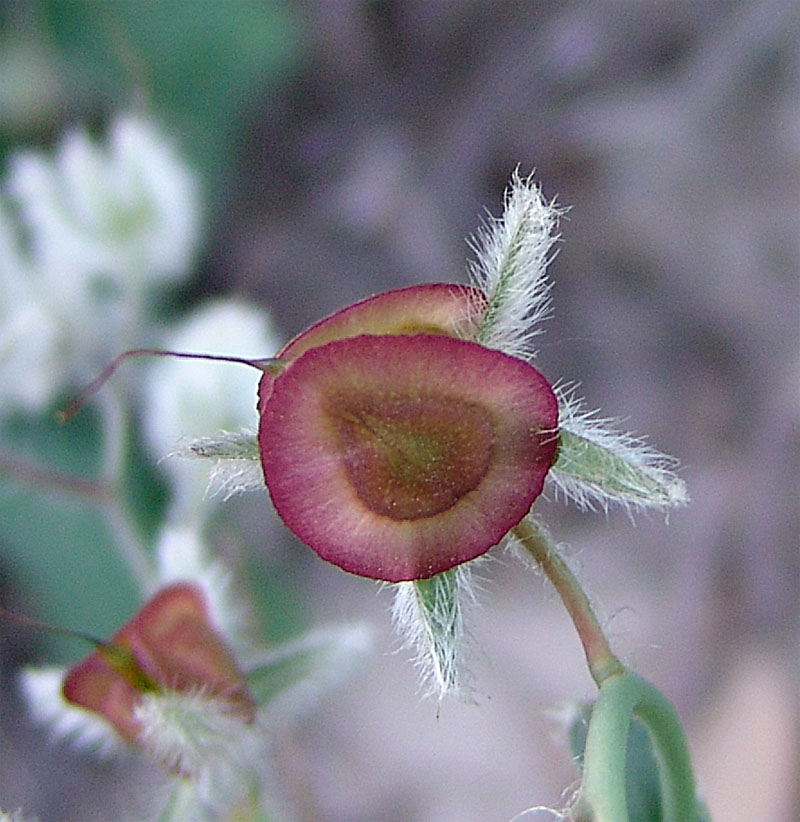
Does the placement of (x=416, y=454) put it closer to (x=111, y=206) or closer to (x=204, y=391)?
(x=204, y=391)

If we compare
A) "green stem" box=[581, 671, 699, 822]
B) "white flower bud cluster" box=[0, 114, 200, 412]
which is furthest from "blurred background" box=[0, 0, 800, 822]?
"green stem" box=[581, 671, 699, 822]

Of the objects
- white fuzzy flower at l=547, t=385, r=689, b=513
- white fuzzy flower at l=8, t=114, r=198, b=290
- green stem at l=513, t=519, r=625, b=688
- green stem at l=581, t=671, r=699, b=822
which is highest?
white fuzzy flower at l=8, t=114, r=198, b=290

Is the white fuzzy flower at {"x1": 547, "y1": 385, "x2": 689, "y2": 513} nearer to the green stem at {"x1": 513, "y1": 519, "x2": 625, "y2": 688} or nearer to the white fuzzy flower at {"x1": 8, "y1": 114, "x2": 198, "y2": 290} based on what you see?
the green stem at {"x1": 513, "y1": 519, "x2": 625, "y2": 688}

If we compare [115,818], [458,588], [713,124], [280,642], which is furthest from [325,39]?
[458,588]

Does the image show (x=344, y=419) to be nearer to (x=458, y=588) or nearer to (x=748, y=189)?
(x=458, y=588)

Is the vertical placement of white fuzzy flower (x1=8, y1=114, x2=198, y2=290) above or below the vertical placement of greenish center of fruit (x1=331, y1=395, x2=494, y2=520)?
above

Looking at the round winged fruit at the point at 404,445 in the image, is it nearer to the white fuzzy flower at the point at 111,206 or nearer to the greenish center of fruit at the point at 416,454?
the greenish center of fruit at the point at 416,454
